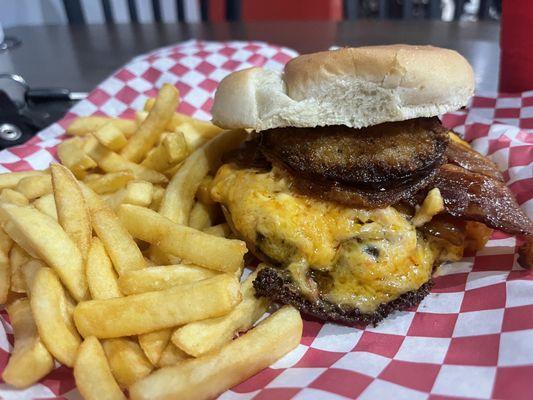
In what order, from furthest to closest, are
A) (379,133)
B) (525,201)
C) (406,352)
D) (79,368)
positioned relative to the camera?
(525,201) < (379,133) < (406,352) < (79,368)

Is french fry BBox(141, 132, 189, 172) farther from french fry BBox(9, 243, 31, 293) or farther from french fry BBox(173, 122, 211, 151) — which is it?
french fry BBox(9, 243, 31, 293)

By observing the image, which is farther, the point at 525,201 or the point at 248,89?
the point at 525,201

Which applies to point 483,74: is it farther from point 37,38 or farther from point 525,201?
point 37,38

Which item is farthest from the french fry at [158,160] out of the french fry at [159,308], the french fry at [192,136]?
the french fry at [159,308]

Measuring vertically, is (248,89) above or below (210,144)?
above

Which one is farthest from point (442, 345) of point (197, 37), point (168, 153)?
point (197, 37)

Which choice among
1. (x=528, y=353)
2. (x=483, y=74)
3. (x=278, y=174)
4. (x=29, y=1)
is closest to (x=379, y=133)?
(x=278, y=174)
